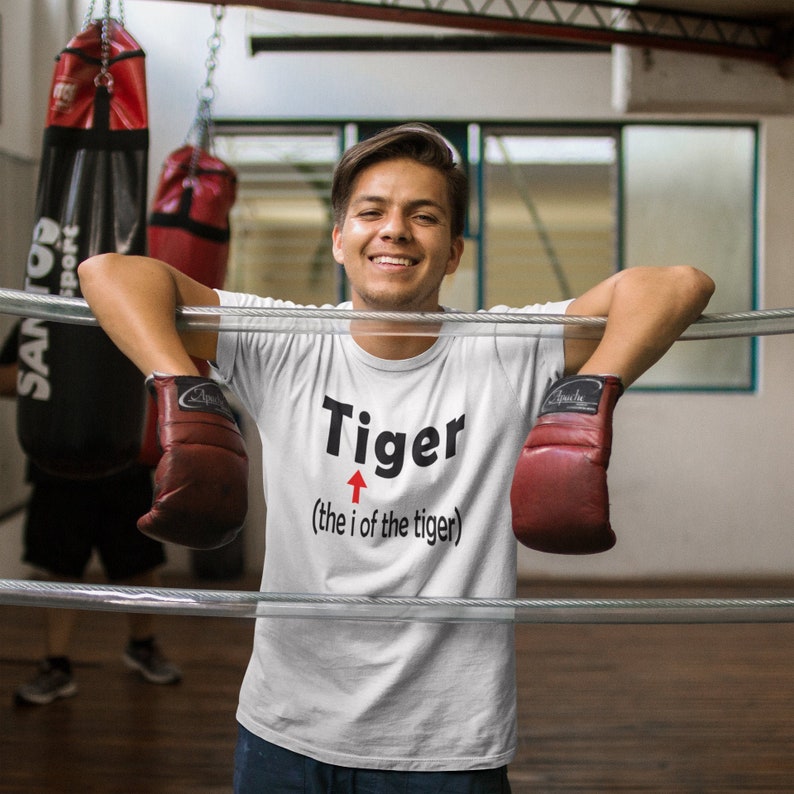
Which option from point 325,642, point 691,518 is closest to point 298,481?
point 325,642

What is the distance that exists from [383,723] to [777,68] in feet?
10.9

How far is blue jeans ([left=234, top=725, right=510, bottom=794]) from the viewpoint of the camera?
3.34ft

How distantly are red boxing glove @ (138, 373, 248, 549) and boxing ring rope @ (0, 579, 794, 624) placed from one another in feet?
0.19

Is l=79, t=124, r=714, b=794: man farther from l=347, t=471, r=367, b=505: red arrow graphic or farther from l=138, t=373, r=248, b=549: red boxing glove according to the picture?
l=138, t=373, r=248, b=549: red boxing glove

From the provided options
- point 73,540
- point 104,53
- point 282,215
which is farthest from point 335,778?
point 282,215

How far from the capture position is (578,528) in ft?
2.67

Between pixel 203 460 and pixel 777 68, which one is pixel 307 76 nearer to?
→ pixel 777 68

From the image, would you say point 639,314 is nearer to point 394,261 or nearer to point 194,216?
point 394,261

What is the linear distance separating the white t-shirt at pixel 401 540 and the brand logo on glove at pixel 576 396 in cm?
15

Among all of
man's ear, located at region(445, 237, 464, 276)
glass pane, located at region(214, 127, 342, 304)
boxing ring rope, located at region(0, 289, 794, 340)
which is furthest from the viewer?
glass pane, located at region(214, 127, 342, 304)

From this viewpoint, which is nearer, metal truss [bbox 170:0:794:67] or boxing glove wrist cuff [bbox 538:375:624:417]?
boxing glove wrist cuff [bbox 538:375:624:417]

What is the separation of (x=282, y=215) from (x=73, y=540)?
2422 mm

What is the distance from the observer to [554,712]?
278cm

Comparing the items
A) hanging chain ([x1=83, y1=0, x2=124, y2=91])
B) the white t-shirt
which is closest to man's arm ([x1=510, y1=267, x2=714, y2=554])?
the white t-shirt
